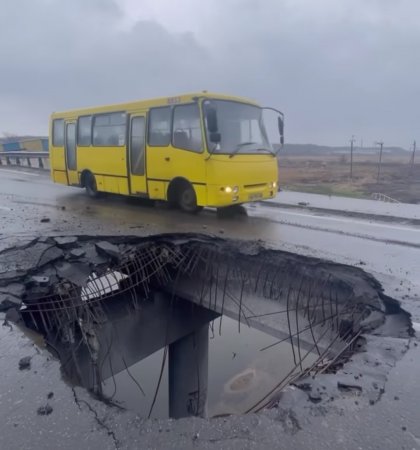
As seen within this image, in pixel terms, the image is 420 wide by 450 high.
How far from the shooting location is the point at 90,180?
1085 centimetres

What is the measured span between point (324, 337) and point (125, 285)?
10.2 ft

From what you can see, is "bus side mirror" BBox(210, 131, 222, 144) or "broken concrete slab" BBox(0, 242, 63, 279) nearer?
"broken concrete slab" BBox(0, 242, 63, 279)

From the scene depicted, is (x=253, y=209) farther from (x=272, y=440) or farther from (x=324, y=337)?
(x=272, y=440)

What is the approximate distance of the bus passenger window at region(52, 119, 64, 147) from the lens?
11.6 m

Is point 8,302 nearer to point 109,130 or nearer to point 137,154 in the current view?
point 137,154

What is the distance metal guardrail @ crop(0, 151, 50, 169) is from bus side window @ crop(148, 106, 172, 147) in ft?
43.2

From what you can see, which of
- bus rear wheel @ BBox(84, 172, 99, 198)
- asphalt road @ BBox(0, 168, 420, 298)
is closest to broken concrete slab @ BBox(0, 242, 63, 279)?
asphalt road @ BBox(0, 168, 420, 298)

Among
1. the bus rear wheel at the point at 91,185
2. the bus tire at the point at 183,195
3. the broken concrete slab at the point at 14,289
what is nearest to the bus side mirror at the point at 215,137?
the bus tire at the point at 183,195

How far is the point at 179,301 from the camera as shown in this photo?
6.54 meters

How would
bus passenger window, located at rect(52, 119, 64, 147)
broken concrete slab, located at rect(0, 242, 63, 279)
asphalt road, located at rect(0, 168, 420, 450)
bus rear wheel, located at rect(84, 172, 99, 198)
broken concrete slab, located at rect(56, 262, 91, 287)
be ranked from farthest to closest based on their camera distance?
bus passenger window, located at rect(52, 119, 64, 147) → bus rear wheel, located at rect(84, 172, 99, 198) → broken concrete slab, located at rect(56, 262, 91, 287) → broken concrete slab, located at rect(0, 242, 63, 279) → asphalt road, located at rect(0, 168, 420, 450)

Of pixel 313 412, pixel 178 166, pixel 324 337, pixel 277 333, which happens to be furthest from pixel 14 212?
pixel 313 412

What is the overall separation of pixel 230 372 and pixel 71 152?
27.7ft

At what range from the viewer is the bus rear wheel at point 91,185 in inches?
422

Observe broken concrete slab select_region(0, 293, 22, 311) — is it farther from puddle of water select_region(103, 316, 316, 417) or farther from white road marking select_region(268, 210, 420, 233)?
puddle of water select_region(103, 316, 316, 417)
